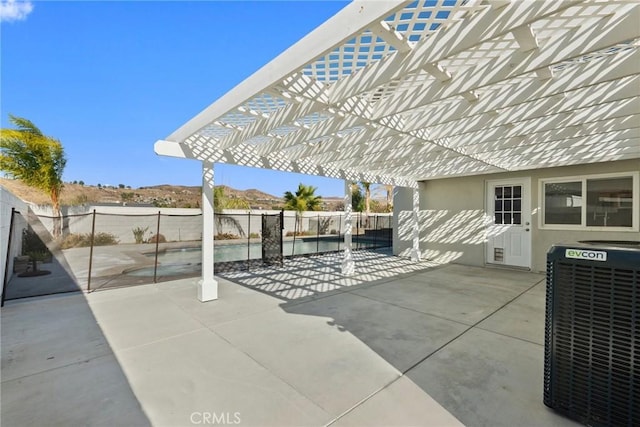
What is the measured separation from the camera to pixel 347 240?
643cm

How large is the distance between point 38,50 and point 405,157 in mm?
10998

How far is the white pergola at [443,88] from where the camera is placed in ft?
5.68

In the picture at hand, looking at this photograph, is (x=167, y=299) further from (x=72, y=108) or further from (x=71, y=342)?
(x=72, y=108)

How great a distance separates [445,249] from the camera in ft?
25.4

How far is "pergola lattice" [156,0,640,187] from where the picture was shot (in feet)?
5.67

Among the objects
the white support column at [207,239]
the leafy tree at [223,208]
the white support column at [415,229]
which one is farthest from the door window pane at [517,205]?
the leafy tree at [223,208]

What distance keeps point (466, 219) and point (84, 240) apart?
14178 mm

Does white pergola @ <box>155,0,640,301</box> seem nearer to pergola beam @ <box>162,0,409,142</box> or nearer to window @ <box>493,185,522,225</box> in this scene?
pergola beam @ <box>162,0,409,142</box>

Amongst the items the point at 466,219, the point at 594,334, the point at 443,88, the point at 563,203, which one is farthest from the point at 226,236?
the point at 594,334

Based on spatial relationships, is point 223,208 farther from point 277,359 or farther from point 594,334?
point 594,334

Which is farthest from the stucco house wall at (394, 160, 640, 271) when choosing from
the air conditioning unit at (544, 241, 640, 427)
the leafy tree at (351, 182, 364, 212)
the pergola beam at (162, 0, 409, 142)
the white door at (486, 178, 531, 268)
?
the leafy tree at (351, 182, 364, 212)

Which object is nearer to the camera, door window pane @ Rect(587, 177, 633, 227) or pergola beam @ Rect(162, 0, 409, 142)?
pergola beam @ Rect(162, 0, 409, 142)

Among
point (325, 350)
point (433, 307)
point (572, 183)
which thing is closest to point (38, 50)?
point (325, 350)

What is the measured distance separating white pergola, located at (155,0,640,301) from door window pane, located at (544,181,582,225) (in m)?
0.85
